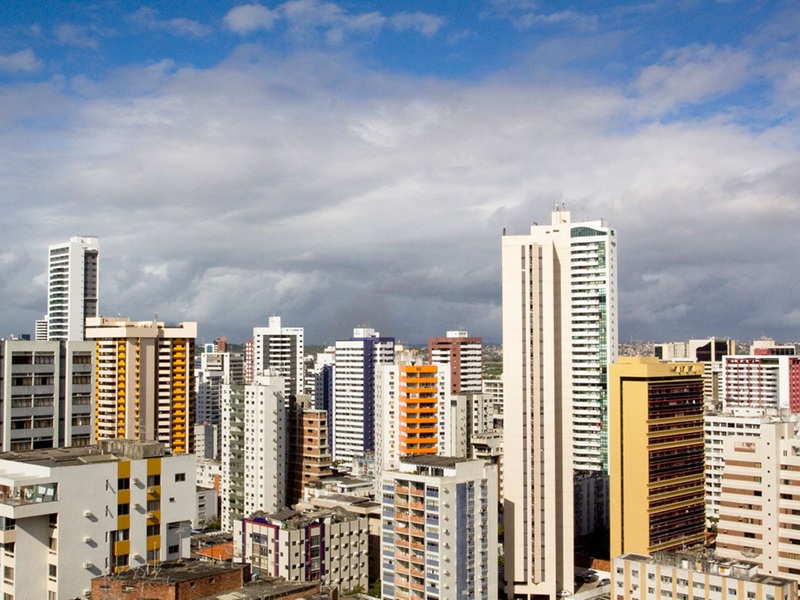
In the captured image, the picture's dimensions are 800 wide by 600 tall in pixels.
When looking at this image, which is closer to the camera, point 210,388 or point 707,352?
point 210,388

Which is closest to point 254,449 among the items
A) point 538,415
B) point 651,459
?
point 538,415

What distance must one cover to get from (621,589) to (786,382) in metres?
63.7

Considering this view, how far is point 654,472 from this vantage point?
48.3 metres

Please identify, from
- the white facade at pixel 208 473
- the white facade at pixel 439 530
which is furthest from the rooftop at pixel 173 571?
the white facade at pixel 208 473

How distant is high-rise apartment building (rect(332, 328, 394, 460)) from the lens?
3438 inches

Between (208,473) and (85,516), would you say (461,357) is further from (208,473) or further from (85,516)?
(85,516)

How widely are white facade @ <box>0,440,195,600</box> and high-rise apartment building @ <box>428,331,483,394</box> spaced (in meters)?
73.2

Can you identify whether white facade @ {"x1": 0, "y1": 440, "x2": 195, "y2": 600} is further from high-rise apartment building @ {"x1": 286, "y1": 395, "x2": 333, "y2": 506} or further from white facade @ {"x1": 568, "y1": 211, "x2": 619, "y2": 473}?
white facade @ {"x1": 568, "y1": 211, "x2": 619, "y2": 473}

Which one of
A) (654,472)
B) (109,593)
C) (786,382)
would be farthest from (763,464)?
(786,382)

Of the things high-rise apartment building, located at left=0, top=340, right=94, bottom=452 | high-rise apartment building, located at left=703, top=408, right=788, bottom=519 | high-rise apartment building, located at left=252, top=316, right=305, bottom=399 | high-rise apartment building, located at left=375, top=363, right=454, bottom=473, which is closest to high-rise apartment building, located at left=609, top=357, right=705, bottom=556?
high-rise apartment building, located at left=375, top=363, right=454, bottom=473

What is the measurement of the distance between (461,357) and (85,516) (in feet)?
253

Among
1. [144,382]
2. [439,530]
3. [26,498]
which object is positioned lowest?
[439,530]

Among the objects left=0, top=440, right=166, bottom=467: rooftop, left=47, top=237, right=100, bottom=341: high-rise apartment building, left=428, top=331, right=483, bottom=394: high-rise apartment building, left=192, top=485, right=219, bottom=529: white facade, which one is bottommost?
left=192, top=485, right=219, bottom=529: white facade

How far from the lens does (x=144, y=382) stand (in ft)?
214
